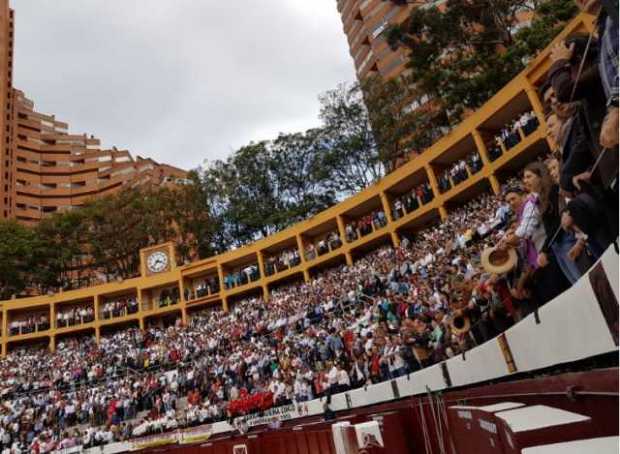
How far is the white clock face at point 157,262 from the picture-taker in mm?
44344

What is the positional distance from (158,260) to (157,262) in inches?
7.8

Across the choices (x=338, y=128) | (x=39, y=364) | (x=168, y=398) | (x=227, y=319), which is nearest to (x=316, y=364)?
(x=168, y=398)

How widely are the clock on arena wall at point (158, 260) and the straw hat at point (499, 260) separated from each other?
40.9m

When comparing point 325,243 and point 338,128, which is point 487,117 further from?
point 338,128

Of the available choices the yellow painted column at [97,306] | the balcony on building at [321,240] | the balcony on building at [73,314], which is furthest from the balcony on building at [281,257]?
the balcony on building at [73,314]

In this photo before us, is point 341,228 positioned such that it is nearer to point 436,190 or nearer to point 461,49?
point 436,190

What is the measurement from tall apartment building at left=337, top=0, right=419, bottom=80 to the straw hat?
55.1m

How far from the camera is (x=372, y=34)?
212 ft

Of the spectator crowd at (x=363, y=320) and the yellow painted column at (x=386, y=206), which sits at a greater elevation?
the yellow painted column at (x=386, y=206)

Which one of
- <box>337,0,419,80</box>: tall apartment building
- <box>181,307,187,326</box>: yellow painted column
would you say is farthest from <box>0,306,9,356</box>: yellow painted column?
<box>337,0,419,80</box>: tall apartment building

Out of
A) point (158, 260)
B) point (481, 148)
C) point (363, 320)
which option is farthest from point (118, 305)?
point (481, 148)

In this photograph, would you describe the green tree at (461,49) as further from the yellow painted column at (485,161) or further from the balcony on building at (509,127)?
the yellow painted column at (485,161)

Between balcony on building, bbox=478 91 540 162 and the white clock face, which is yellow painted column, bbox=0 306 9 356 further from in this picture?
balcony on building, bbox=478 91 540 162

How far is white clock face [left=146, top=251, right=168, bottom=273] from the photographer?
44344 millimetres
